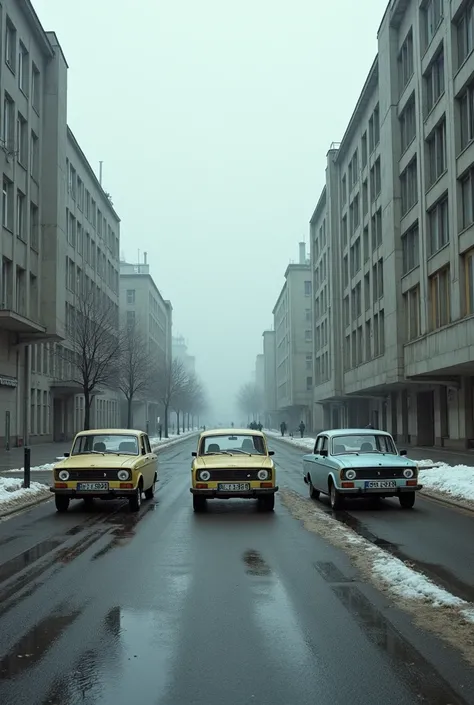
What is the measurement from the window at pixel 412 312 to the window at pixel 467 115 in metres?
8.53

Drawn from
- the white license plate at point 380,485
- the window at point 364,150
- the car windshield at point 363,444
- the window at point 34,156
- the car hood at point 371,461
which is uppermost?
the window at point 364,150

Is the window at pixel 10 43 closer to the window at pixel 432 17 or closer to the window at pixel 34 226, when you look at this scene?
the window at pixel 34 226

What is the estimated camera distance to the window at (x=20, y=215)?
36781mm

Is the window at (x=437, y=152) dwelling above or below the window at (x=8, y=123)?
below

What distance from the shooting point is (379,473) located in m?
13.3

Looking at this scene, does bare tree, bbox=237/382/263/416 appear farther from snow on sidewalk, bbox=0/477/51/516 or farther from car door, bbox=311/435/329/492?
car door, bbox=311/435/329/492

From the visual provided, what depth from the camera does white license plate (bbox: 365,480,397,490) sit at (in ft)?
43.3

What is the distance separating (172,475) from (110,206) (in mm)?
49617

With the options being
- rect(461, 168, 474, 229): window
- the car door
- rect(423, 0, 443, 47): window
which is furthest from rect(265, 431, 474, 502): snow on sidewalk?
rect(423, 0, 443, 47): window

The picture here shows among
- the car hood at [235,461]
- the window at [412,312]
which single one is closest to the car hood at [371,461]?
the car hood at [235,461]

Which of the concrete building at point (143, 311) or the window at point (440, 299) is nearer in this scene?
the window at point (440, 299)

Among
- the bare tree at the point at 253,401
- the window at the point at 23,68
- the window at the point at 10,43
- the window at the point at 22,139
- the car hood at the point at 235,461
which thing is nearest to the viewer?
the car hood at the point at 235,461

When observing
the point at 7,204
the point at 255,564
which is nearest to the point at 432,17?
the point at 7,204

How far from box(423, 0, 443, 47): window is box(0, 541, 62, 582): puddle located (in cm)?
2864
